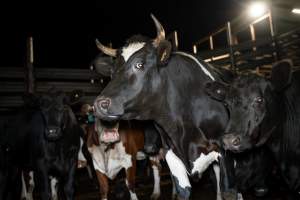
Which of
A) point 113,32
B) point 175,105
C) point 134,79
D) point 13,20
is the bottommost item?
point 175,105

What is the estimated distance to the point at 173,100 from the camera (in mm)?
4352

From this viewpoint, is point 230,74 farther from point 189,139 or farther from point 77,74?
point 77,74

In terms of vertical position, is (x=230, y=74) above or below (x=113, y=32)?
below

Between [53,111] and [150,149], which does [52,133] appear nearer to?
[53,111]

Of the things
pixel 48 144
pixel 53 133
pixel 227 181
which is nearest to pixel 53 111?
pixel 53 133

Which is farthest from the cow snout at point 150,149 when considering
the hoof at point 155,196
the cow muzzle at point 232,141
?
the cow muzzle at point 232,141

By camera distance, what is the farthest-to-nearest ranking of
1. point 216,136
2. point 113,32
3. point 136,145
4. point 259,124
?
point 113,32 → point 136,145 → point 216,136 → point 259,124

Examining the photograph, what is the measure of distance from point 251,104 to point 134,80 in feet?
4.34

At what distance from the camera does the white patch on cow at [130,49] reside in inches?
162

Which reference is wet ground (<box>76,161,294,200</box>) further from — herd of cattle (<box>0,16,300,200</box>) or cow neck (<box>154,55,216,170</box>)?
cow neck (<box>154,55,216,170</box>)

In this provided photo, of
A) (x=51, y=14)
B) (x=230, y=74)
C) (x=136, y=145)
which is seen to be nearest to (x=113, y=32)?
(x=51, y=14)

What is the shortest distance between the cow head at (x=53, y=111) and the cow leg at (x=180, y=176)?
1.93 meters

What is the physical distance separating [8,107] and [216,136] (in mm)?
5355

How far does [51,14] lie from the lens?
78.3 feet
